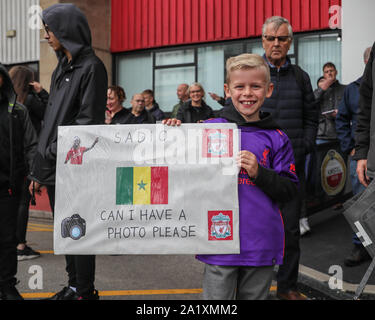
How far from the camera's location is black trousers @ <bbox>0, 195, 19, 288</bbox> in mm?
3426

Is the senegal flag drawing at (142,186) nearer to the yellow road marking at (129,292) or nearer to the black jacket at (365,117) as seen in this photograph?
the black jacket at (365,117)

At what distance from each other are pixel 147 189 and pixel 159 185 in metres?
0.07

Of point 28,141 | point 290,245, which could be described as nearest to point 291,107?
point 290,245

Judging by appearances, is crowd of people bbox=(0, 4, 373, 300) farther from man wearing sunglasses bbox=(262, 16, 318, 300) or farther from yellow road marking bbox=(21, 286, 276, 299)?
yellow road marking bbox=(21, 286, 276, 299)

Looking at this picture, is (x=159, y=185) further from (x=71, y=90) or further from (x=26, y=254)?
(x=26, y=254)

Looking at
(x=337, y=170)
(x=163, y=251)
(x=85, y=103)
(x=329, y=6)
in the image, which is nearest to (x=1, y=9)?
(x=329, y=6)

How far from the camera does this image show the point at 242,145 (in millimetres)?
2225

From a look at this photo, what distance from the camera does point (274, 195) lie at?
84.4 inches

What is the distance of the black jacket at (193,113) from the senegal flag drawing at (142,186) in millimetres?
4565

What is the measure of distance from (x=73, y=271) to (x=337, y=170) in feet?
15.1

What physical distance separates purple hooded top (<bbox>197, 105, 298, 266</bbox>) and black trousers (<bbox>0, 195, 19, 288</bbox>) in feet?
6.12

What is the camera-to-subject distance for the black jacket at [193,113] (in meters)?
6.88

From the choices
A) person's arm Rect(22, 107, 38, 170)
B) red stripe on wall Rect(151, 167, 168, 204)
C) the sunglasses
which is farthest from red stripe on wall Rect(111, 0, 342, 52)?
red stripe on wall Rect(151, 167, 168, 204)

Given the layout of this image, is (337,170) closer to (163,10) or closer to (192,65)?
(192,65)
